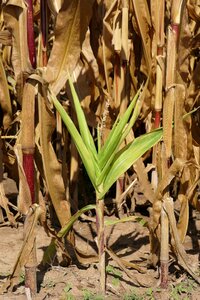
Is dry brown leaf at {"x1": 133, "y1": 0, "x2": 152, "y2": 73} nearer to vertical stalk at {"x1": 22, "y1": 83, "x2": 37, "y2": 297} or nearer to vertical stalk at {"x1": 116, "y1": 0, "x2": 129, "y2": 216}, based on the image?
vertical stalk at {"x1": 116, "y1": 0, "x2": 129, "y2": 216}

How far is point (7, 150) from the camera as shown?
2719 millimetres

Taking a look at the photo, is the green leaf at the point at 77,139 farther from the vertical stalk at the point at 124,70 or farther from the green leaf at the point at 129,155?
the vertical stalk at the point at 124,70

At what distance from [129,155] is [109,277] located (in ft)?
1.75

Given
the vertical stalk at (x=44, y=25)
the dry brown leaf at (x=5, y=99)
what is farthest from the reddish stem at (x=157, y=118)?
the dry brown leaf at (x=5, y=99)

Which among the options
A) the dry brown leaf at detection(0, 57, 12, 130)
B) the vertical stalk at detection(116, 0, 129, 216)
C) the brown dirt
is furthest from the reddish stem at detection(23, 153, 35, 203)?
the vertical stalk at detection(116, 0, 129, 216)

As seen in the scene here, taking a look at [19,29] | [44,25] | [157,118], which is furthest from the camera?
[157,118]

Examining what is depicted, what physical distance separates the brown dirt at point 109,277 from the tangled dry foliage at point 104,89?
0.07 m

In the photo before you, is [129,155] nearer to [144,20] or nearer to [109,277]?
[109,277]

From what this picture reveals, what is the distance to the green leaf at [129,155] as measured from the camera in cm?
188

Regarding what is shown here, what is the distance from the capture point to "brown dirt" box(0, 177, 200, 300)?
2.04m

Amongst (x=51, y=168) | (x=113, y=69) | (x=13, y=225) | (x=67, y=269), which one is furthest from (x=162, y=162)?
(x=13, y=225)

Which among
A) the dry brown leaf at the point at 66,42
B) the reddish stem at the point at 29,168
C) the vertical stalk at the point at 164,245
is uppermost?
the dry brown leaf at the point at 66,42

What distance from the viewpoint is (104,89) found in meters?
2.50

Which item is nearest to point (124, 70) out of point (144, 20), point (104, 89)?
point (104, 89)
